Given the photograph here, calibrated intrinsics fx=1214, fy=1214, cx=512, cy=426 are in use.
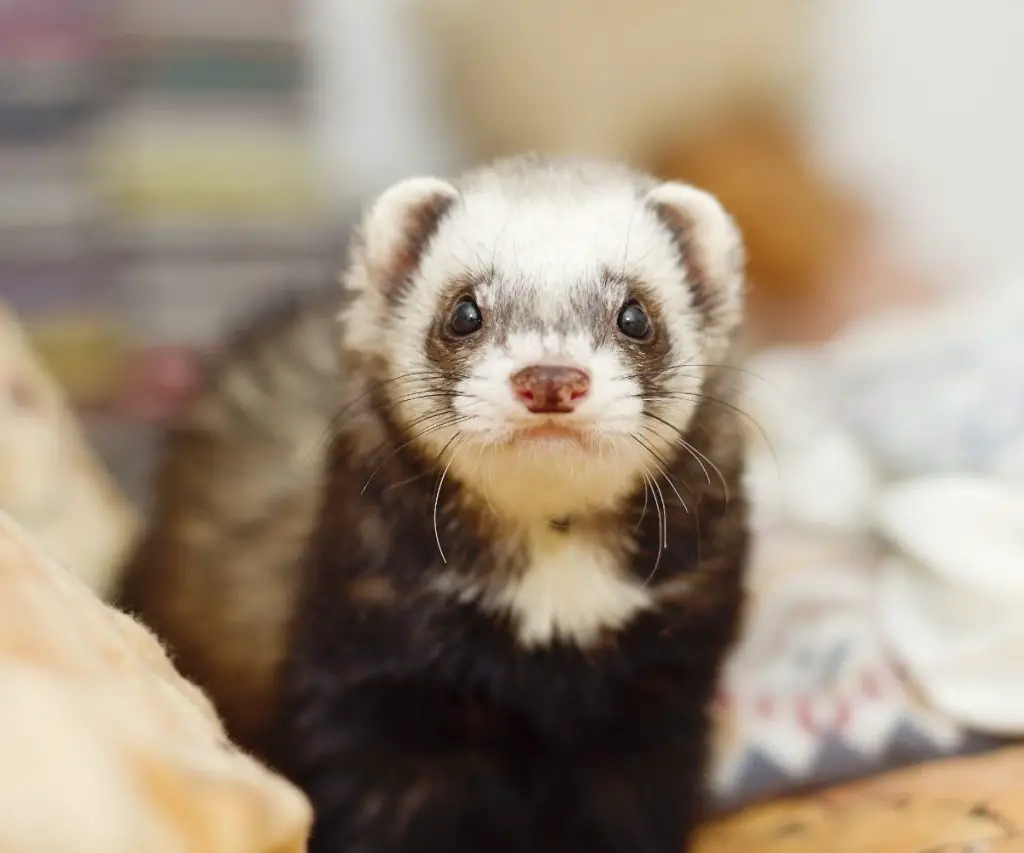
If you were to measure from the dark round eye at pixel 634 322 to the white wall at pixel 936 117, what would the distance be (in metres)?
1.79

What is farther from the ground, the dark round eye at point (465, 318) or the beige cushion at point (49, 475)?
the dark round eye at point (465, 318)

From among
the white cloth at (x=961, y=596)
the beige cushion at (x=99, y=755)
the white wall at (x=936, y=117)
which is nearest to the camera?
the beige cushion at (x=99, y=755)

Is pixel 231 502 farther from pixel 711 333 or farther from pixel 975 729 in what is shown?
pixel 975 729

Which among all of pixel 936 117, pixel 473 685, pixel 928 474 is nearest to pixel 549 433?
pixel 473 685

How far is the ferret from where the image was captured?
1104 millimetres

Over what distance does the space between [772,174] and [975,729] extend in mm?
1609

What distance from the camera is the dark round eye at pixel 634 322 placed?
1102 mm

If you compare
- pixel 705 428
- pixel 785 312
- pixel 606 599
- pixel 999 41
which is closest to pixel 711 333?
pixel 705 428

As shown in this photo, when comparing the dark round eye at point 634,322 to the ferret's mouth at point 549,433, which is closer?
the ferret's mouth at point 549,433

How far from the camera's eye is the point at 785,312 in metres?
2.63

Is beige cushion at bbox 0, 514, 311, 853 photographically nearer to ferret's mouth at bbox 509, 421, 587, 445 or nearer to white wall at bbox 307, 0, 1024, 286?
ferret's mouth at bbox 509, 421, 587, 445

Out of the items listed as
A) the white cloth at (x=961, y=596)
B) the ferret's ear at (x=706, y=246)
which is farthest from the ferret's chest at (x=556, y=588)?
the white cloth at (x=961, y=596)

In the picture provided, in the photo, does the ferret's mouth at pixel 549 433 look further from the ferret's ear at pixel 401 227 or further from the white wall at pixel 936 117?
the white wall at pixel 936 117

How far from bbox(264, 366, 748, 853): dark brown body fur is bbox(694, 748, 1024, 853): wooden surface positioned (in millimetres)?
144
